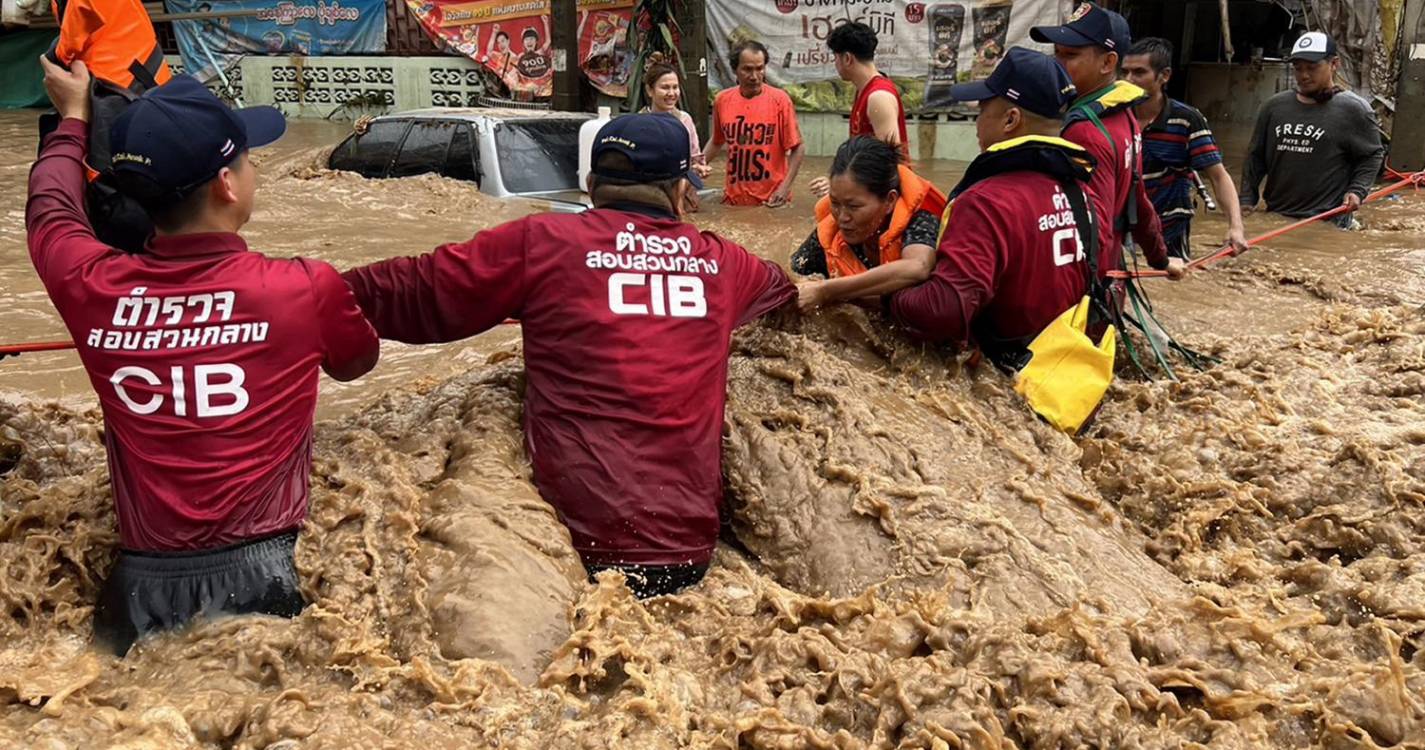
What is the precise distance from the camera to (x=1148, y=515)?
12.1 feet

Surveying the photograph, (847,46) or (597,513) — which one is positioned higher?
(847,46)

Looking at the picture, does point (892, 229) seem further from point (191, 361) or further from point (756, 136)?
point (756, 136)

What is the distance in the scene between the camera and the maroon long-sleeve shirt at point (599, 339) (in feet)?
9.27

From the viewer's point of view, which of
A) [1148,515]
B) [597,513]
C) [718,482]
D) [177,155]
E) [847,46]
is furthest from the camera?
[847,46]

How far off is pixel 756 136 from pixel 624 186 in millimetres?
5186

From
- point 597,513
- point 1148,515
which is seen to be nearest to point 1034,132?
point 1148,515

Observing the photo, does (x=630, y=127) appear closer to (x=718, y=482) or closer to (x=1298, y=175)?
(x=718, y=482)

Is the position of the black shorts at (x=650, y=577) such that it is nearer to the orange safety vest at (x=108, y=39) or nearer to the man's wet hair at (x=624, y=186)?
the man's wet hair at (x=624, y=186)

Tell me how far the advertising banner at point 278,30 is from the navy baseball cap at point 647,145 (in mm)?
14840

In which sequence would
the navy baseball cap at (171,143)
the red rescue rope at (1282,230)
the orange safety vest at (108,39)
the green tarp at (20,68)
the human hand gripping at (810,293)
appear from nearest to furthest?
the navy baseball cap at (171,143)
the orange safety vest at (108,39)
the human hand gripping at (810,293)
the red rescue rope at (1282,230)
the green tarp at (20,68)

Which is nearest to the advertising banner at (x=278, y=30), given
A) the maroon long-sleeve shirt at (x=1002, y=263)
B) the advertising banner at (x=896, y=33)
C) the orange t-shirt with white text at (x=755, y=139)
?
the advertising banner at (x=896, y=33)

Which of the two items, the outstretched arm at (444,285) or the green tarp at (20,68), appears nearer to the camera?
the outstretched arm at (444,285)

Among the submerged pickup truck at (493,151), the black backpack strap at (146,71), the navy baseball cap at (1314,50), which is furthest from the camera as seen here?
the submerged pickup truck at (493,151)

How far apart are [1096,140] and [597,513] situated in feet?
8.35
